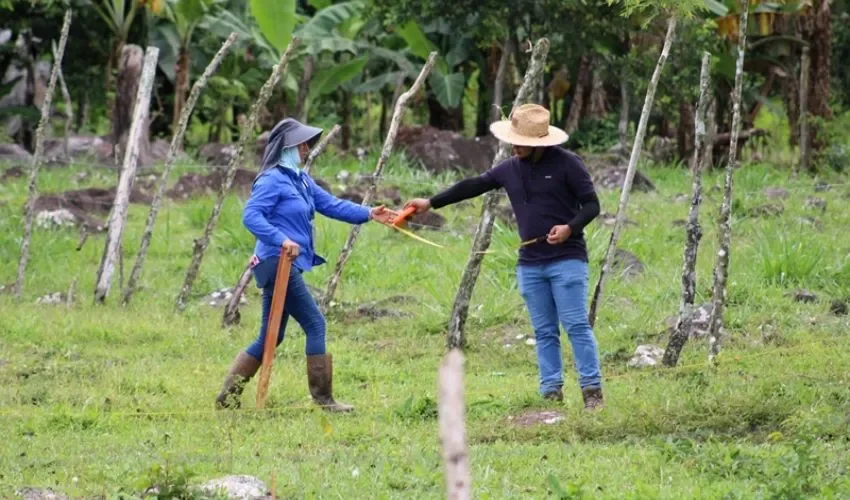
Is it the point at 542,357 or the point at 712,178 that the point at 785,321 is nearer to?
the point at 542,357

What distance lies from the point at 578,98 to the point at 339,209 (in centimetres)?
1422

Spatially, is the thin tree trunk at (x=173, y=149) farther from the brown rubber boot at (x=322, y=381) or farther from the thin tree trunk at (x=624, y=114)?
the thin tree trunk at (x=624, y=114)

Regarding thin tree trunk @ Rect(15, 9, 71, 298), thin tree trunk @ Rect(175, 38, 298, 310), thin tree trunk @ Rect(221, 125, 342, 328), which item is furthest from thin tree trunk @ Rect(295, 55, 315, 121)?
thin tree trunk @ Rect(221, 125, 342, 328)

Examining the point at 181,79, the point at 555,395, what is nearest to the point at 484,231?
the point at 555,395

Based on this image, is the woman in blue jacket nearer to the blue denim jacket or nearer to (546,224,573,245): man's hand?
the blue denim jacket

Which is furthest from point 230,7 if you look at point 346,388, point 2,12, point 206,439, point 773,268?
point 206,439

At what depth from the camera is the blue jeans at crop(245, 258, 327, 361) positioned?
7973mm

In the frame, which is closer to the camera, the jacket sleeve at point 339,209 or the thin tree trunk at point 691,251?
the jacket sleeve at point 339,209

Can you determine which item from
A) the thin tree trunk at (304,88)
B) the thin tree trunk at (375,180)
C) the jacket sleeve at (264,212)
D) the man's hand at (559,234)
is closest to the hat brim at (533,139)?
the man's hand at (559,234)

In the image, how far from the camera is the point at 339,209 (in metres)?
8.27

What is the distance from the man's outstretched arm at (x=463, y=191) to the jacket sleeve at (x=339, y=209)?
0.27 meters

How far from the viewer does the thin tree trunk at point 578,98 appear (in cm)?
2178

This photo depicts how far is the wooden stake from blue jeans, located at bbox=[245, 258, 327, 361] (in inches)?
2.4

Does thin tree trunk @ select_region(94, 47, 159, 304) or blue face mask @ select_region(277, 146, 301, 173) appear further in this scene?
thin tree trunk @ select_region(94, 47, 159, 304)
